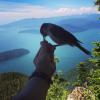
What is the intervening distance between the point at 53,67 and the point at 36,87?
268 millimetres

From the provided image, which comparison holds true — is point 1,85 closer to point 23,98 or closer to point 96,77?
point 96,77

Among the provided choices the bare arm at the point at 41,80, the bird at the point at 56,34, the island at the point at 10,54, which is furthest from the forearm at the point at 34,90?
the island at the point at 10,54

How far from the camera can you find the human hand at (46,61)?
7.11 feet

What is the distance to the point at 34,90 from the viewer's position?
78.2 inches

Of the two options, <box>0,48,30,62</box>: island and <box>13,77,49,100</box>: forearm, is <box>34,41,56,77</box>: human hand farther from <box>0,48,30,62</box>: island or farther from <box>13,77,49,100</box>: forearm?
<box>0,48,30,62</box>: island

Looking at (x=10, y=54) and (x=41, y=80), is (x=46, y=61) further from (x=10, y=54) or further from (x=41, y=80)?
(x=10, y=54)

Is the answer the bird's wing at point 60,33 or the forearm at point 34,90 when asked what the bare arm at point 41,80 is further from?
the bird's wing at point 60,33

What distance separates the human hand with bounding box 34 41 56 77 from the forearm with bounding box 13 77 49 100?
98 millimetres

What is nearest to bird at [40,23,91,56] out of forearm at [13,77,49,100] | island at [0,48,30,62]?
forearm at [13,77,49,100]

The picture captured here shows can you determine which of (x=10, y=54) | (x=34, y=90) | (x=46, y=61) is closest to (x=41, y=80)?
(x=34, y=90)

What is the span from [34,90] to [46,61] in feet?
0.93

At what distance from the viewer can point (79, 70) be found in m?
40.5

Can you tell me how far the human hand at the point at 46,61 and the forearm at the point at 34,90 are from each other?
0.32 ft

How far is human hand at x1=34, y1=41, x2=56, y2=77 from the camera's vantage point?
2166 mm
